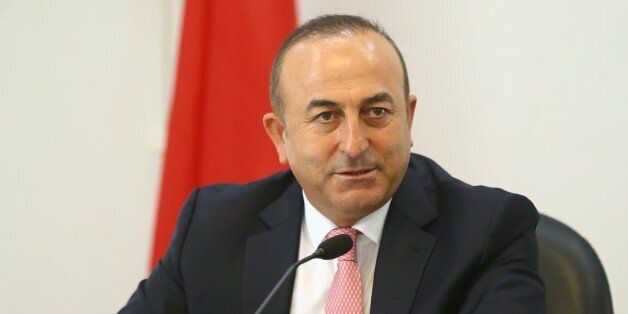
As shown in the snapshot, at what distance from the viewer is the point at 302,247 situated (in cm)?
192

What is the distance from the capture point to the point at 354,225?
1.83 metres

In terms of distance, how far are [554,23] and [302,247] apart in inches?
56.9

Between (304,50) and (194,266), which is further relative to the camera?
(194,266)

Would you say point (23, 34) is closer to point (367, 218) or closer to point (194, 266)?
point (194, 266)

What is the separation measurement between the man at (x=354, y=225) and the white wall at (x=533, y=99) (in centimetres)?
100

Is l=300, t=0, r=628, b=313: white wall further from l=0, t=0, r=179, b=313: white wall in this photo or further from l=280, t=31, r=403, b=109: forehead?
l=280, t=31, r=403, b=109: forehead

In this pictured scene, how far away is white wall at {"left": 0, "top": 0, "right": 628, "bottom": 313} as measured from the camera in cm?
274

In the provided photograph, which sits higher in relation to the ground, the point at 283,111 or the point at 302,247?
the point at 283,111

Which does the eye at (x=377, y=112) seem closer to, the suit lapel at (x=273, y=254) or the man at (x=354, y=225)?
the man at (x=354, y=225)

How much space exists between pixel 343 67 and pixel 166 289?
0.71 m

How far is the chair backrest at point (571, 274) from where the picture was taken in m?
1.69

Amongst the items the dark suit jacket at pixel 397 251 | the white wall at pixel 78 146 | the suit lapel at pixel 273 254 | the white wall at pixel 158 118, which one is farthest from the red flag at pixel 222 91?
the suit lapel at pixel 273 254

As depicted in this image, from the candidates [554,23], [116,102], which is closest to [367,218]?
[554,23]

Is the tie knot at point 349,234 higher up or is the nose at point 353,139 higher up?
the nose at point 353,139
